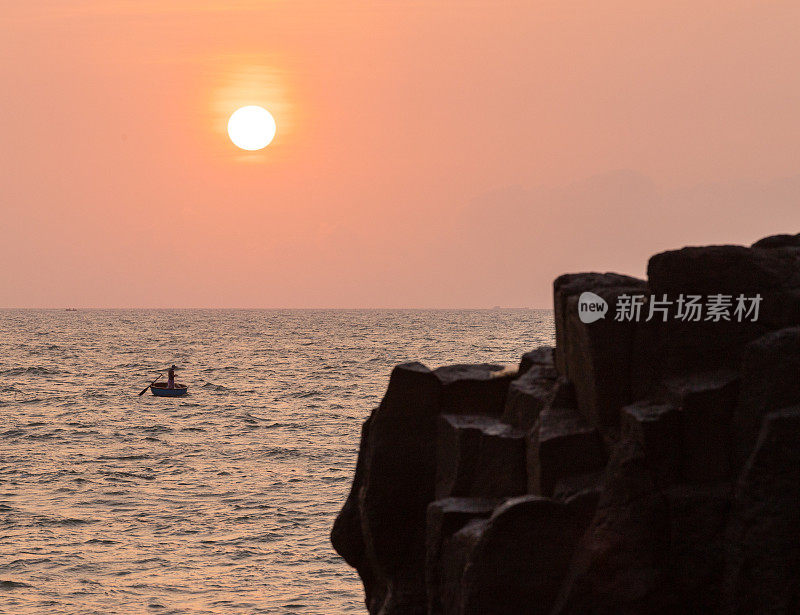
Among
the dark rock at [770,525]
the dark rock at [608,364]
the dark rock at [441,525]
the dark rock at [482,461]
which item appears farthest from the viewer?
the dark rock at [482,461]

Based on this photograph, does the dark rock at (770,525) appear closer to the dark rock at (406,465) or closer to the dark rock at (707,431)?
the dark rock at (707,431)

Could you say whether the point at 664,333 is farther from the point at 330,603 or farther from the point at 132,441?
the point at 132,441

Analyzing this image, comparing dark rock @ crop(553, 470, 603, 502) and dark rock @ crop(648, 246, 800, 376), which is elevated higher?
dark rock @ crop(648, 246, 800, 376)

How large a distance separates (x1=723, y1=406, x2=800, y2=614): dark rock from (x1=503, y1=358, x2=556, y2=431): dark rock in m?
4.42

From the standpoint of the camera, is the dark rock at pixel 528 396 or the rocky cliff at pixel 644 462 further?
the dark rock at pixel 528 396

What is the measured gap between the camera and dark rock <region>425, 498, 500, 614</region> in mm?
14297

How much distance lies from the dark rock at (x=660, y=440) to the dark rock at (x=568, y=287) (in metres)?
2.80

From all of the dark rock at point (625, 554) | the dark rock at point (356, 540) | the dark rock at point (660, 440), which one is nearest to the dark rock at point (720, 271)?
the dark rock at point (660, 440)

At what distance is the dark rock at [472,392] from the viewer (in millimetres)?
17188

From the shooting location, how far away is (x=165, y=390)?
245 feet

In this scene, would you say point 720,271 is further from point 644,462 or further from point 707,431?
point 644,462

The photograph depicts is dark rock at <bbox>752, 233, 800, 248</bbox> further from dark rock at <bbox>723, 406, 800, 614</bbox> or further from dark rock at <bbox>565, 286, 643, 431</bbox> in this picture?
dark rock at <bbox>723, 406, 800, 614</bbox>

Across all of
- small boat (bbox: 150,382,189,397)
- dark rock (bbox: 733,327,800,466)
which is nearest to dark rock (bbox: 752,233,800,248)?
dark rock (bbox: 733,327,800,466)

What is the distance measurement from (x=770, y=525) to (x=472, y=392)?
6.73 metres
